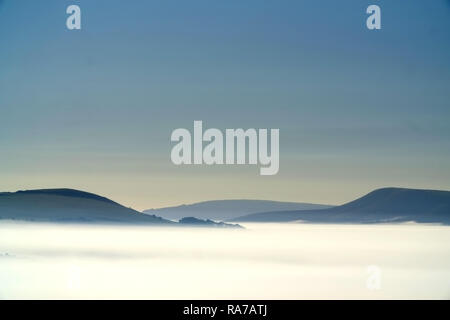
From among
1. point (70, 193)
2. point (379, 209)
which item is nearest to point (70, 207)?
point (70, 193)

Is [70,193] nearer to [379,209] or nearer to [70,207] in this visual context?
[70,207]

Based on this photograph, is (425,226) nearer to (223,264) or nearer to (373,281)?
(373,281)

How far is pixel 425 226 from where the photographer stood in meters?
6.09

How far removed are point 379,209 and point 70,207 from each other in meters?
2.16

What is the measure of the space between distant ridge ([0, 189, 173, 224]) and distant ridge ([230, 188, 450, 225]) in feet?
2.58

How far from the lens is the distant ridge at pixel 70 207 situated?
19.5 ft

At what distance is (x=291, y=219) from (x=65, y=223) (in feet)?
5.24

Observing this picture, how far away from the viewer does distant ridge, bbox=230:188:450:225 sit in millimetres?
6012

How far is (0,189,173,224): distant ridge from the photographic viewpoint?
19.5ft

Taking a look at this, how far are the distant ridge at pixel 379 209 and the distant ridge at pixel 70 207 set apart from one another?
786 mm

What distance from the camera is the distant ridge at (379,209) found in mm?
6012
